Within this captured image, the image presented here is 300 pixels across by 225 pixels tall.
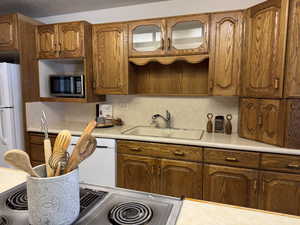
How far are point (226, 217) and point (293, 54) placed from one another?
1.46 metres

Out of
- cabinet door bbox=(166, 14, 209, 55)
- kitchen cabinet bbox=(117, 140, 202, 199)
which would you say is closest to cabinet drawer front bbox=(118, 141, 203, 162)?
kitchen cabinet bbox=(117, 140, 202, 199)

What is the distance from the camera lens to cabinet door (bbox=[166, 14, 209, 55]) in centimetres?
196

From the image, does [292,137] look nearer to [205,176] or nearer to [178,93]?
[205,176]

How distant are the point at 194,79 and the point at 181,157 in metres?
0.97

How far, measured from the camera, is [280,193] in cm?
161

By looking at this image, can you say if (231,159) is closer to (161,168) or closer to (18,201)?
(161,168)

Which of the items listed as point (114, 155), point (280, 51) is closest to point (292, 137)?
point (280, 51)

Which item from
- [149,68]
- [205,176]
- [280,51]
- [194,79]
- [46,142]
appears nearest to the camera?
[46,142]

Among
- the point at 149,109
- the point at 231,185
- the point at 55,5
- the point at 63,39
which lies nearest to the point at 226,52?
the point at 149,109

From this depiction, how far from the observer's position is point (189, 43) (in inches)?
80.4

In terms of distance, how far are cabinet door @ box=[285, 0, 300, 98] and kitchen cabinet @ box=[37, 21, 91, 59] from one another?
2014 millimetres

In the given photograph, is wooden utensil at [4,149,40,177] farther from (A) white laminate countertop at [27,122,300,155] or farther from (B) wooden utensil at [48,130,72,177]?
(A) white laminate countertop at [27,122,300,155]

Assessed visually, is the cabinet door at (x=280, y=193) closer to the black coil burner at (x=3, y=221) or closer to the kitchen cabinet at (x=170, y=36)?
the kitchen cabinet at (x=170, y=36)

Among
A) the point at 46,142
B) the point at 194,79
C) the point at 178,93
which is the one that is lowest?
the point at 46,142
